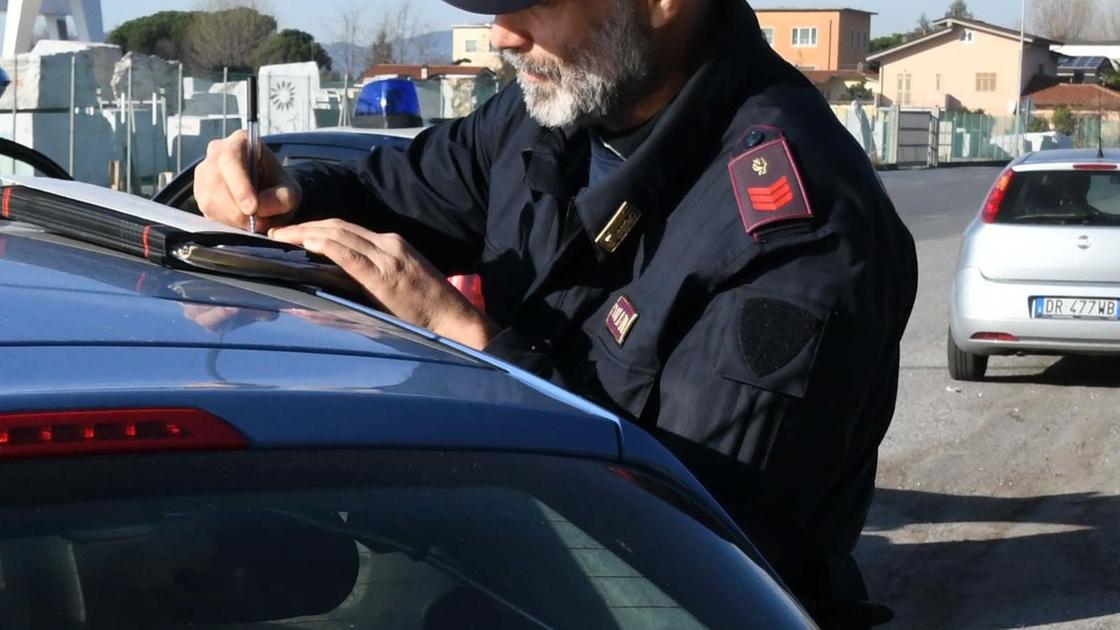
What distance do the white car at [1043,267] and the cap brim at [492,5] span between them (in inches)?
277

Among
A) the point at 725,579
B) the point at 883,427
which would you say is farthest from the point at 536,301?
the point at 725,579

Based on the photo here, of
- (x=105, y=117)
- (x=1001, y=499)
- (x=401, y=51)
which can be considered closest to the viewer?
(x=1001, y=499)

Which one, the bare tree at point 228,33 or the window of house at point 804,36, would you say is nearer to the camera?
the bare tree at point 228,33

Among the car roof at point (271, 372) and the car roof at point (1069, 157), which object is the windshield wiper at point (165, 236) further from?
the car roof at point (1069, 157)

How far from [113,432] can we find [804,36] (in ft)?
336

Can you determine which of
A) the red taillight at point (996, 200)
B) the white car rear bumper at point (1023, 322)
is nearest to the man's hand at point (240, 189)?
the white car rear bumper at point (1023, 322)

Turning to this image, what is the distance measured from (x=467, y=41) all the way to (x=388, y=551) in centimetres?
9667

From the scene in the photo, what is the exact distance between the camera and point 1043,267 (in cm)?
884

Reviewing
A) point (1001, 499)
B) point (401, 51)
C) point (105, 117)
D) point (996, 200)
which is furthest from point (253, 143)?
point (401, 51)

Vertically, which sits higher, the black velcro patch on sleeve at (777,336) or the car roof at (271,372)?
the car roof at (271,372)

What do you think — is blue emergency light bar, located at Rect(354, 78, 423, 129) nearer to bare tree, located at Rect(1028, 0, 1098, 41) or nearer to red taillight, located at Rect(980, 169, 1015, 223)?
red taillight, located at Rect(980, 169, 1015, 223)

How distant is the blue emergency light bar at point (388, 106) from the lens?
6898 mm

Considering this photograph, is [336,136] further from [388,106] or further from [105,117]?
[105,117]

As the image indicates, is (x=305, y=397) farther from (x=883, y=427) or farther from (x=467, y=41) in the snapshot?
(x=467, y=41)
